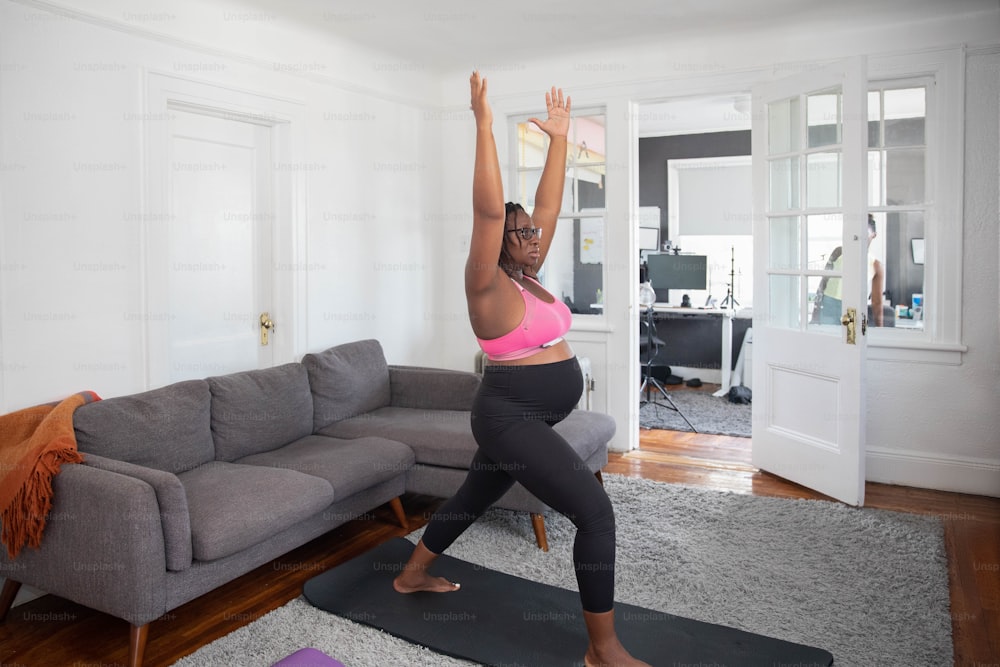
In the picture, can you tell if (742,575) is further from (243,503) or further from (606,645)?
(243,503)

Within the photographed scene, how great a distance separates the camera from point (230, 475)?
3.09m

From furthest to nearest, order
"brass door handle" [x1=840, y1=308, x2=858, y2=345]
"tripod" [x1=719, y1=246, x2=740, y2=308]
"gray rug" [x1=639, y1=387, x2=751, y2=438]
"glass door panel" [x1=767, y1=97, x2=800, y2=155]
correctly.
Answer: "tripod" [x1=719, y1=246, x2=740, y2=308]
"gray rug" [x1=639, y1=387, x2=751, y2=438]
"glass door panel" [x1=767, y1=97, x2=800, y2=155]
"brass door handle" [x1=840, y1=308, x2=858, y2=345]

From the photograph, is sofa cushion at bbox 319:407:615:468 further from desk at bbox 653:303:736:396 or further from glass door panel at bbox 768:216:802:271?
desk at bbox 653:303:736:396

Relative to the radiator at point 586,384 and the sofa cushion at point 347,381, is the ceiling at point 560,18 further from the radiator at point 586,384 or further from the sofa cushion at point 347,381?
the radiator at point 586,384

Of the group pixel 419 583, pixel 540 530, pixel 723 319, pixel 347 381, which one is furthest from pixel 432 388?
pixel 723 319

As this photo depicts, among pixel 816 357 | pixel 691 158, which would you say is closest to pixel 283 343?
pixel 816 357

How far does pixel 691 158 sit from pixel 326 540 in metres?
5.39

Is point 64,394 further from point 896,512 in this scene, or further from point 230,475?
point 896,512

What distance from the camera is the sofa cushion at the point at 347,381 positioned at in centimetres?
406

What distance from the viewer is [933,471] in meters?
4.32

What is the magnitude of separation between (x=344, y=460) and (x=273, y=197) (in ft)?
5.33

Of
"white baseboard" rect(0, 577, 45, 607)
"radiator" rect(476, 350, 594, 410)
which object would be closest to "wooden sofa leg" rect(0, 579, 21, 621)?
"white baseboard" rect(0, 577, 45, 607)

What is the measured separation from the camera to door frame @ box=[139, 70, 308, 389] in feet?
11.4

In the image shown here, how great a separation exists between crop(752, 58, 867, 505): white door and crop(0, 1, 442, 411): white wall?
2418 millimetres
